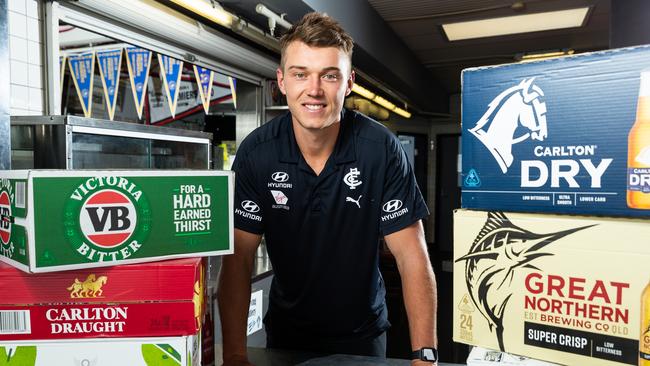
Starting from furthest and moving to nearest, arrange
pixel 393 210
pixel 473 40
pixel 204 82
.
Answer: pixel 473 40
pixel 204 82
pixel 393 210

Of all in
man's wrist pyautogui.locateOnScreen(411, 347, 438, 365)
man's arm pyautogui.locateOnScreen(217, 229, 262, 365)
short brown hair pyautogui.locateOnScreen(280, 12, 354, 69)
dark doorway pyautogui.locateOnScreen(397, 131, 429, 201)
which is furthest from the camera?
dark doorway pyautogui.locateOnScreen(397, 131, 429, 201)

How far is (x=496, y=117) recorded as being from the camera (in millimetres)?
915

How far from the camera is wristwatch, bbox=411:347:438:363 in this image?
1205mm

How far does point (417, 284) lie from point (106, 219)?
89 centimetres

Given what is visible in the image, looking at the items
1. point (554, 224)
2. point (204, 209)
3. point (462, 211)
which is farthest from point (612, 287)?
point (204, 209)

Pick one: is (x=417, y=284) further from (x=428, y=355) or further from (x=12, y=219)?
(x=12, y=219)

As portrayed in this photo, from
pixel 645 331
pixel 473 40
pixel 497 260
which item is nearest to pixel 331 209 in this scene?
pixel 497 260

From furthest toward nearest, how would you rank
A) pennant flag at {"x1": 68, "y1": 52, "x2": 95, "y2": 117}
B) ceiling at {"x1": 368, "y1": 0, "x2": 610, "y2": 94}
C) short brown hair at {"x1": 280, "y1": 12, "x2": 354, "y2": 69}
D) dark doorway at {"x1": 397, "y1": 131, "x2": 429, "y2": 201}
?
dark doorway at {"x1": 397, "y1": 131, "x2": 429, "y2": 201}
ceiling at {"x1": 368, "y1": 0, "x2": 610, "y2": 94}
pennant flag at {"x1": 68, "y1": 52, "x2": 95, "y2": 117}
short brown hair at {"x1": 280, "y1": 12, "x2": 354, "y2": 69}

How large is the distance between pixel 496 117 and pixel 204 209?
0.57 meters

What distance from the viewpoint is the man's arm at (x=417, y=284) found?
4.40 ft

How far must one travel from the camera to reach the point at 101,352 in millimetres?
835

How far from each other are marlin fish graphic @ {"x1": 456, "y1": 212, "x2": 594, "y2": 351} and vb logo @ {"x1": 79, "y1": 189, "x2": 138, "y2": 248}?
0.62 m

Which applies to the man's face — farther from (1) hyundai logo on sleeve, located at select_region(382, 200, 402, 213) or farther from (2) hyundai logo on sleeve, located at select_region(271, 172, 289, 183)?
(1) hyundai logo on sleeve, located at select_region(382, 200, 402, 213)

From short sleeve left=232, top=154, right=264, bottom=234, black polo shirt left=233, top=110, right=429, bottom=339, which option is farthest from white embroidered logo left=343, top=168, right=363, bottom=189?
short sleeve left=232, top=154, right=264, bottom=234
